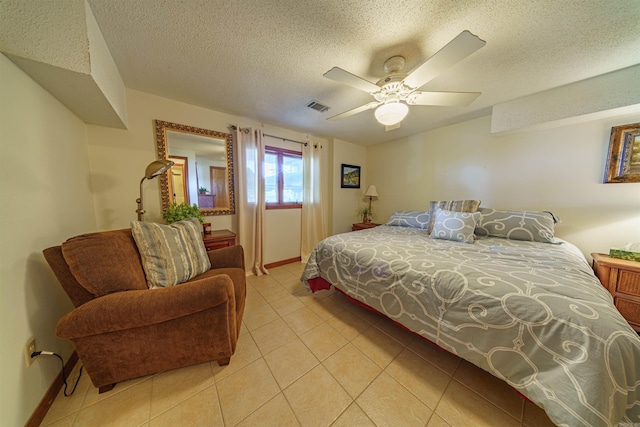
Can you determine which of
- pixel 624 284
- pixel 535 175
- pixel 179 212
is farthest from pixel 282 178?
pixel 624 284

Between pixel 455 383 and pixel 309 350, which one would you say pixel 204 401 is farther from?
pixel 455 383

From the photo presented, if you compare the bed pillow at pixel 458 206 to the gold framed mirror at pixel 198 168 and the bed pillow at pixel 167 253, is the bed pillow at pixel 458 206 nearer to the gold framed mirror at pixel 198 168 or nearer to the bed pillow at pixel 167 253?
the bed pillow at pixel 167 253

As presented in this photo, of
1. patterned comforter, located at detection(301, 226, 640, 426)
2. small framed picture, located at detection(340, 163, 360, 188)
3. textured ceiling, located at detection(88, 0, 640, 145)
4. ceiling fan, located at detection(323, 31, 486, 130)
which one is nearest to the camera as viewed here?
patterned comforter, located at detection(301, 226, 640, 426)

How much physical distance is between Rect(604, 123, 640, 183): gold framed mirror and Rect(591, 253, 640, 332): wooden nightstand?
808mm

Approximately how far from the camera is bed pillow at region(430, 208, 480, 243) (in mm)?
1932

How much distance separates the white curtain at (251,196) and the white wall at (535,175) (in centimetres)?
243

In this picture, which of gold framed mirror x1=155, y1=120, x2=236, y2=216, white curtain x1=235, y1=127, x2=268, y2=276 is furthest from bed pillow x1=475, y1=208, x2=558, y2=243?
gold framed mirror x1=155, y1=120, x2=236, y2=216

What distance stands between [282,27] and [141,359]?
2.14m

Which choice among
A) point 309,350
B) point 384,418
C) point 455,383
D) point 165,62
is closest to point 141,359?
point 309,350

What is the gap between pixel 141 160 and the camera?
78.7 inches

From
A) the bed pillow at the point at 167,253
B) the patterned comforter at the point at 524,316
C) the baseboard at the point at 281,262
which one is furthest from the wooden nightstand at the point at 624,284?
the bed pillow at the point at 167,253

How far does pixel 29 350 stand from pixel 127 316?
0.51 m

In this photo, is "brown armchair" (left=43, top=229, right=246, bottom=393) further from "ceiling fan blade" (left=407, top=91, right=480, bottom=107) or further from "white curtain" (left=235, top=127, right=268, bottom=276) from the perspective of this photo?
"ceiling fan blade" (left=407, top=91, right=480, bottom=107)

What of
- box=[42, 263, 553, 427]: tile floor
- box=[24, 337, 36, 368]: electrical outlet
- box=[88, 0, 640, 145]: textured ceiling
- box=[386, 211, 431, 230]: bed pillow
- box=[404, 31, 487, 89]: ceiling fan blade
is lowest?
box=[42, 263, 553, 427]: tile floor
